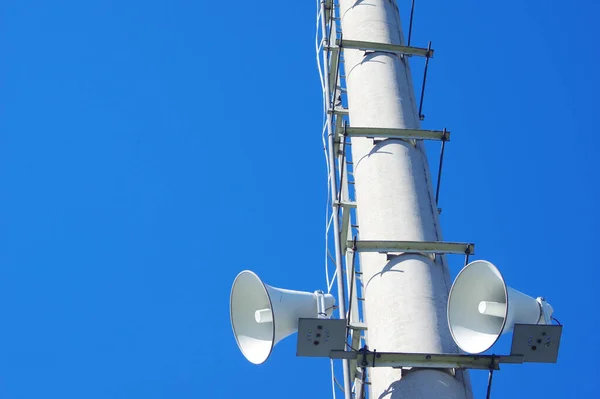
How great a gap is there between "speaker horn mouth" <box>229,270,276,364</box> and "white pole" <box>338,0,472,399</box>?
1.24 m

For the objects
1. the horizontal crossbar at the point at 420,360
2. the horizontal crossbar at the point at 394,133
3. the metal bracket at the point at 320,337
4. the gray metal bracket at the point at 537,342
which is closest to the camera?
the gray metal bracket at the point at 537,342

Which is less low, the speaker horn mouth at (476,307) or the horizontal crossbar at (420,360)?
the speaker horn mouth at (476,307)

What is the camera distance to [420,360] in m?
9.64

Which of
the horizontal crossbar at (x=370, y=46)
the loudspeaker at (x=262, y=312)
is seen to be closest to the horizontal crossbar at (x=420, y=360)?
the loudspeaker at (x=262, y=312)

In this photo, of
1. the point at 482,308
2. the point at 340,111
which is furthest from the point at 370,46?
the point at 482,308

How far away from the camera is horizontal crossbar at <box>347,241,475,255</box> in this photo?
35.1ft

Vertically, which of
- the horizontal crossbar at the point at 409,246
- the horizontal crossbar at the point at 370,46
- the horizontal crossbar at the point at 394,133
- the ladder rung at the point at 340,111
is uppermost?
the horizontal crossbar at the point at 370,46

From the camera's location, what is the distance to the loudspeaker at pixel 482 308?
30.5ft

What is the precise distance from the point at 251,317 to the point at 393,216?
2.15 meters

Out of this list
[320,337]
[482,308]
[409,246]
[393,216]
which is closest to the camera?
[320,337]

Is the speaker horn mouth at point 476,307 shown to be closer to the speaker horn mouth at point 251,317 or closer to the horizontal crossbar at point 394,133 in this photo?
the speaker horn mouth at point 251,317

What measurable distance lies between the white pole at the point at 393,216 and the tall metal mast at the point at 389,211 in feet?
0.04

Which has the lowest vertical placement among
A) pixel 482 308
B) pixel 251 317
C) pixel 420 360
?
pixel 420 360

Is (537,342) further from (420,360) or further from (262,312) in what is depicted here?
(262,312)
